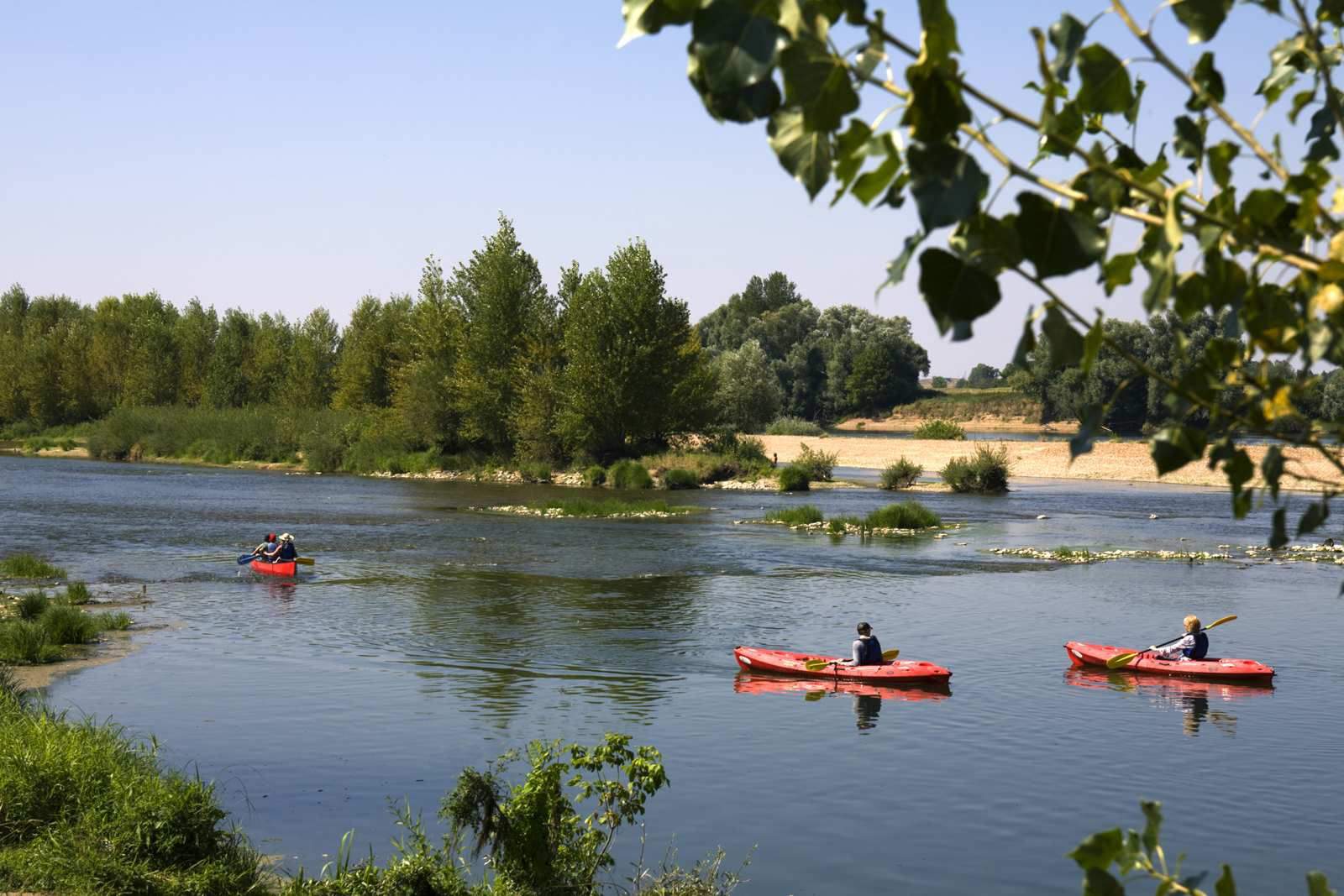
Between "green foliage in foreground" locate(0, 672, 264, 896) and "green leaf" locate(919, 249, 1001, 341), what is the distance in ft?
29.7

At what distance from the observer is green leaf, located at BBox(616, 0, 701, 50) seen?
2.69 m

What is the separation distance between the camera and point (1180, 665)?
923 inches

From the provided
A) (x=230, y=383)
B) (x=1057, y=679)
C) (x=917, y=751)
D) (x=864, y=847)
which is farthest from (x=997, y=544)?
(x=230, y=383)

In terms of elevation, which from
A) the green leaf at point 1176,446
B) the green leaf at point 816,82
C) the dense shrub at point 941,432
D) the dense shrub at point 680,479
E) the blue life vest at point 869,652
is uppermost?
the dense shrub at point 941,432

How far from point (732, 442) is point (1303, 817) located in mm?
59453

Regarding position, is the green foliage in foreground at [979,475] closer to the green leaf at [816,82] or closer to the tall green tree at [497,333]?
the tall green tree at [497,333]

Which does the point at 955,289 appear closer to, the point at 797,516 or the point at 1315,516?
the point at 1315,516

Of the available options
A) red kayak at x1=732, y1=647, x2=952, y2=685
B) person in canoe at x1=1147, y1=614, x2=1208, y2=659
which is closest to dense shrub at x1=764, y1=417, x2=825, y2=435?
person in canoe at x1=1147, y1=614, x2=1208, y2=659

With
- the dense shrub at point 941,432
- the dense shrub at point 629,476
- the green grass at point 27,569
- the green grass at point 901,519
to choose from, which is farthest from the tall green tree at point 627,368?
the green grass at point 27,569

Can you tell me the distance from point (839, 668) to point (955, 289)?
20.6m

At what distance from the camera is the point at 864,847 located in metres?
14.1

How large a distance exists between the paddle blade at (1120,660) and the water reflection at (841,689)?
3.38 meters

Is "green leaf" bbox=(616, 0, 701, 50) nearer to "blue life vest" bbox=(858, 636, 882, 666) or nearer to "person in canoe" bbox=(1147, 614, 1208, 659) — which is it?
"blue life vest" bbox=(858, 636, 882, 666)

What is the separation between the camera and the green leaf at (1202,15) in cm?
298
